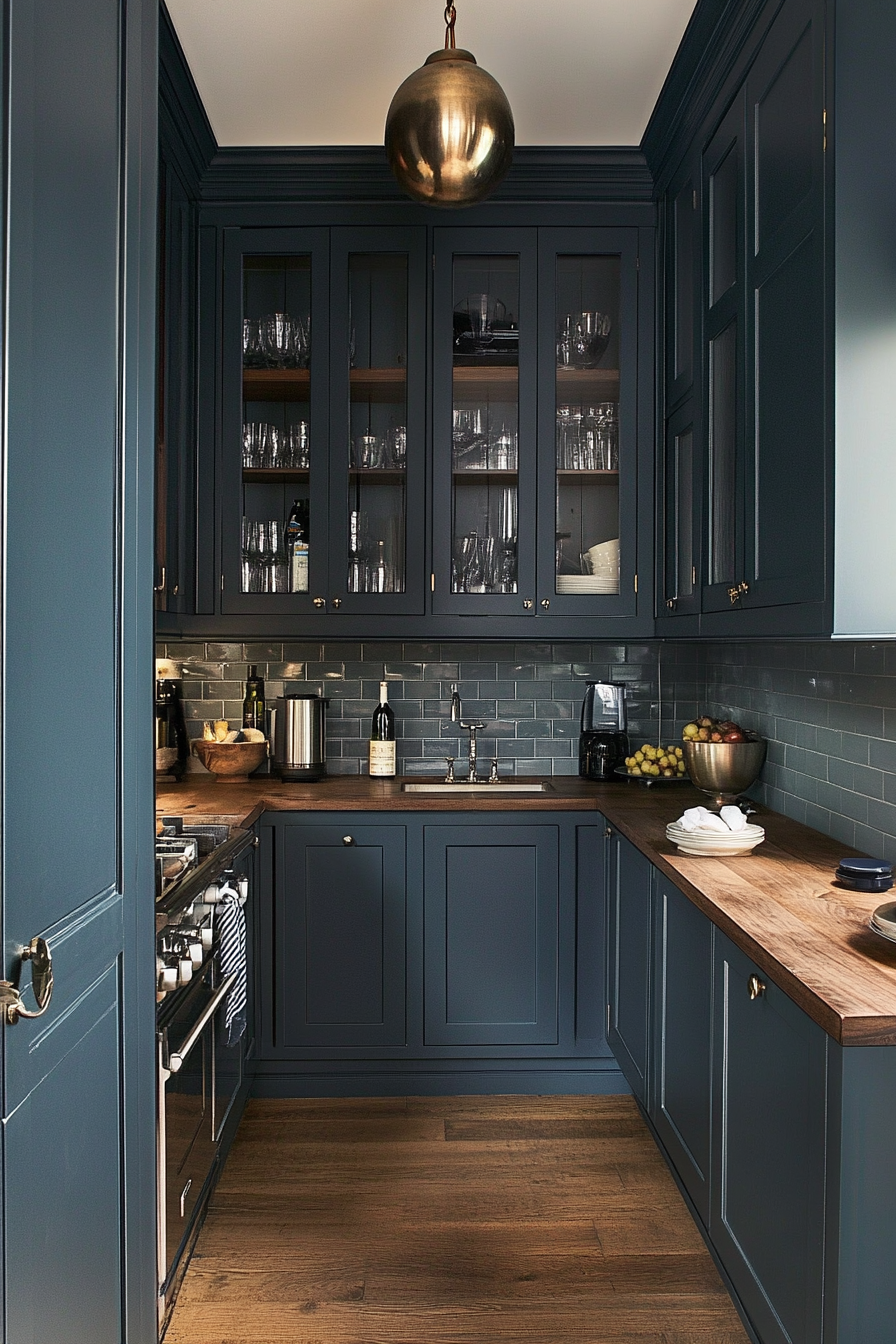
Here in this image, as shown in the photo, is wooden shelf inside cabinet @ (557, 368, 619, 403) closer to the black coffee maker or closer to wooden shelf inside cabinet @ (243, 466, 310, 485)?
wooden shelf inside cabinet @ (243, 466, 310, 485)

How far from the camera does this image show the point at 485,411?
305 cm

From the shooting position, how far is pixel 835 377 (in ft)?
5.33

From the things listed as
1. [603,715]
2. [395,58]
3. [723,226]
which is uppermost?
[395,58]

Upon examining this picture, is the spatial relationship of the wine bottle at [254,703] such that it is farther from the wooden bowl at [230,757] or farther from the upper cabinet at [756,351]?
the upper cabinet at [756,351]

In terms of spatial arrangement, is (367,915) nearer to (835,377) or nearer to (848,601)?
(848,601)

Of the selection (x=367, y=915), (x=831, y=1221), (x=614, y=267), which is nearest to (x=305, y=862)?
(x=367, y=915)

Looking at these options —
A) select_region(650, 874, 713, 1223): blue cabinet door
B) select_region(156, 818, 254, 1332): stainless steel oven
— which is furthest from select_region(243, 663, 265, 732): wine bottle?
select_region(650, 874, 713, 1223): blue cabinet door

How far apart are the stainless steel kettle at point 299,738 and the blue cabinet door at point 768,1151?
1.76m

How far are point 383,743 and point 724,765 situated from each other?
1.17m

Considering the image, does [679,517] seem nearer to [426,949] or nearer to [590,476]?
[590,476]

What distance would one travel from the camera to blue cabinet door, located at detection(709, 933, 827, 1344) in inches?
51.9

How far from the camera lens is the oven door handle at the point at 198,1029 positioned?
1.66 meters

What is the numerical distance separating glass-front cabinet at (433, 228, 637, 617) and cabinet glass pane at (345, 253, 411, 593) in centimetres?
12

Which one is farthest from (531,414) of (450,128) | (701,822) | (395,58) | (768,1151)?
(768,1151)
